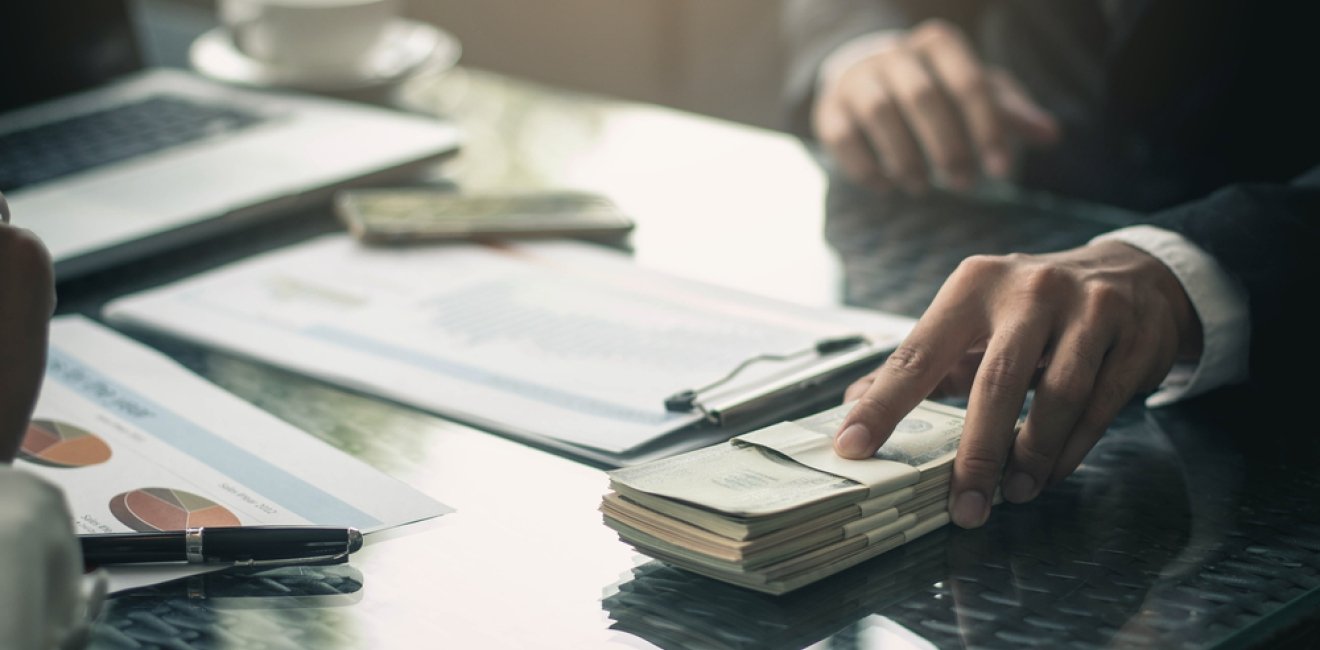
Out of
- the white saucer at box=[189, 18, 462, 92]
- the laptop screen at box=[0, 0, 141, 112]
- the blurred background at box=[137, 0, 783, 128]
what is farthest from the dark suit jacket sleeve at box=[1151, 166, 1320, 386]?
the blurred background at box=[137, 0, 783, 128]

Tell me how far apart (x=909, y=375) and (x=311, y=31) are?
0.85m

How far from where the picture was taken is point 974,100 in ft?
3.58

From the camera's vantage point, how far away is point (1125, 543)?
57 cm

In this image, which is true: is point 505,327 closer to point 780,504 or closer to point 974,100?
point 780,504

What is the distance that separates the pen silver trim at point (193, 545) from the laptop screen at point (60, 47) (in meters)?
0.81

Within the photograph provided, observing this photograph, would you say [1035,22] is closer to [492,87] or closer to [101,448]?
[492,87]

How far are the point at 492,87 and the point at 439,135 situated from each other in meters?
0.29

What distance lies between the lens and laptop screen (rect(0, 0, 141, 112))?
121 centimetres

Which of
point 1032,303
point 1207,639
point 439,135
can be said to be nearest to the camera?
point 1207,639

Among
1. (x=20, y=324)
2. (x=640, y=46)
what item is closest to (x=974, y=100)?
(x=20, y=324)

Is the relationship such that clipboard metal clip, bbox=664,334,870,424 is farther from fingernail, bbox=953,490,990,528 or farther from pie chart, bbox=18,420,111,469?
pie chart, bbox=18,420,111,469

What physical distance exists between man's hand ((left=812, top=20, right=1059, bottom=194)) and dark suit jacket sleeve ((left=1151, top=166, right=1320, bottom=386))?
32 centimetres

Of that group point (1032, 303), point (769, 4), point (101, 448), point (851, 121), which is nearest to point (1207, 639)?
point (1032, 303)

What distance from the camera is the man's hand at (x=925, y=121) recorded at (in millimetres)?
1073
